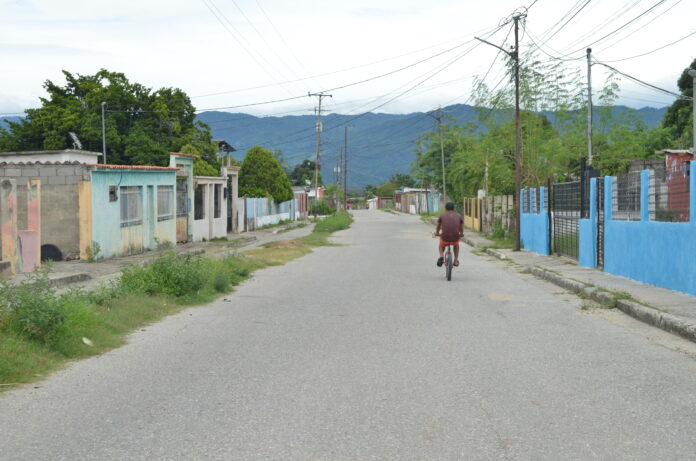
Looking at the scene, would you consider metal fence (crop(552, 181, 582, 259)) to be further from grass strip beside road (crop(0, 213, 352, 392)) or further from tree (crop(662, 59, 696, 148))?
tree (crop(662, 59, 696, 148))

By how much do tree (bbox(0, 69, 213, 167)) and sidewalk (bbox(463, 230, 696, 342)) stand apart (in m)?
40.9

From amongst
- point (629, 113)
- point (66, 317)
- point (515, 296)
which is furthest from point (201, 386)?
→ point (629, 113)

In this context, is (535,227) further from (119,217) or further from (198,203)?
(198,203)

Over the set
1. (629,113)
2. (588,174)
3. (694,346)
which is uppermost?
(629,113)

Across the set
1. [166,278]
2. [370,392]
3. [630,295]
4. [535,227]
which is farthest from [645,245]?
[535,227]

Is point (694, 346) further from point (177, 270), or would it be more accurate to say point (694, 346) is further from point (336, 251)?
point (336, 251)

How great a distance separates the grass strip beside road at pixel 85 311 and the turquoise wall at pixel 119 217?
24.6ft

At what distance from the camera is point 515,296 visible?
44.9ft

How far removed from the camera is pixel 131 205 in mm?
24141

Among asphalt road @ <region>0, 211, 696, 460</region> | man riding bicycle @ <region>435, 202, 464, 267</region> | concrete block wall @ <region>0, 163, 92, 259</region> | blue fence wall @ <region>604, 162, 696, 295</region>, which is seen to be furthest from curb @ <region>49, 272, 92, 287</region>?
blue fence wall @ <region>604, 162, 696, 295</region>

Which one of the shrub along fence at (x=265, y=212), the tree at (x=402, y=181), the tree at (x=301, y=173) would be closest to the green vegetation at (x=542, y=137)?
the shrub along fence at (x=265, y=212)

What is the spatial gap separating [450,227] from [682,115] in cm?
4792

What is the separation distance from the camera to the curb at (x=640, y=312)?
9336mm

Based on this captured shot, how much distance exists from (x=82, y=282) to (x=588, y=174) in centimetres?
1257
